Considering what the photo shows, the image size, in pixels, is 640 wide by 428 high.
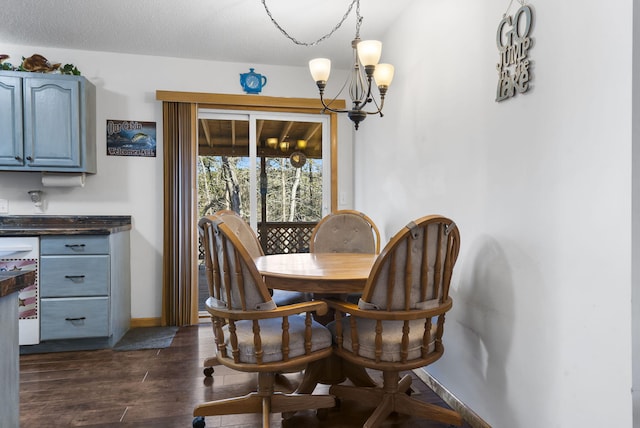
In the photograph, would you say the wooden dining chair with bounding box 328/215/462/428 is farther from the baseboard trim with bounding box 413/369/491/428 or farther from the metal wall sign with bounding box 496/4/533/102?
the metal wall sign with bounding box 496/4/533/102

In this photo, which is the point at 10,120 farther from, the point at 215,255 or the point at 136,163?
the point at 215,255

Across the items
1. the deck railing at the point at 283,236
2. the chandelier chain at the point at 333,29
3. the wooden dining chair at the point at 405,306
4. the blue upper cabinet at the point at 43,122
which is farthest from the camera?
the deck railing at the point at 283,236

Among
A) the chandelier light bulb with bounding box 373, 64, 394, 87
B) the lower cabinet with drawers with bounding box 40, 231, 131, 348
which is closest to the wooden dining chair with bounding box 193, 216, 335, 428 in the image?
the chandelier light bulb with bounding box 373, 64, 394, 87

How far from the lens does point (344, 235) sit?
2.83 metres

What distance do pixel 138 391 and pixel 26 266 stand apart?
1398mm

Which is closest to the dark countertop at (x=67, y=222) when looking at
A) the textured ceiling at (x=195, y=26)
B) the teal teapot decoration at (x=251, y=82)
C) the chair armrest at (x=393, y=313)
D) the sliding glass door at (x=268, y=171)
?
the sliding glass door at (x=268, y=171)

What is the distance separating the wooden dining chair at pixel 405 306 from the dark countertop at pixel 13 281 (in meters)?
1.04

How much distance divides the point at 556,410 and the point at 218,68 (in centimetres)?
343

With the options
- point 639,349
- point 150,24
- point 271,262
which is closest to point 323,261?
point 271,262

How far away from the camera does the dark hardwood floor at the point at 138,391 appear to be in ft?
5.93

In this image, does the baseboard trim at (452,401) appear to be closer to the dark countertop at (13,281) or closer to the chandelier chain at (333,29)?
the dark countertop at (13,281)

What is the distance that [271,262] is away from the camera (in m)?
2.14

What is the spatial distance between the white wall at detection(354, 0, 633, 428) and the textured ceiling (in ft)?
2.36

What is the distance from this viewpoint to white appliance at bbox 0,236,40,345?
272 cm
